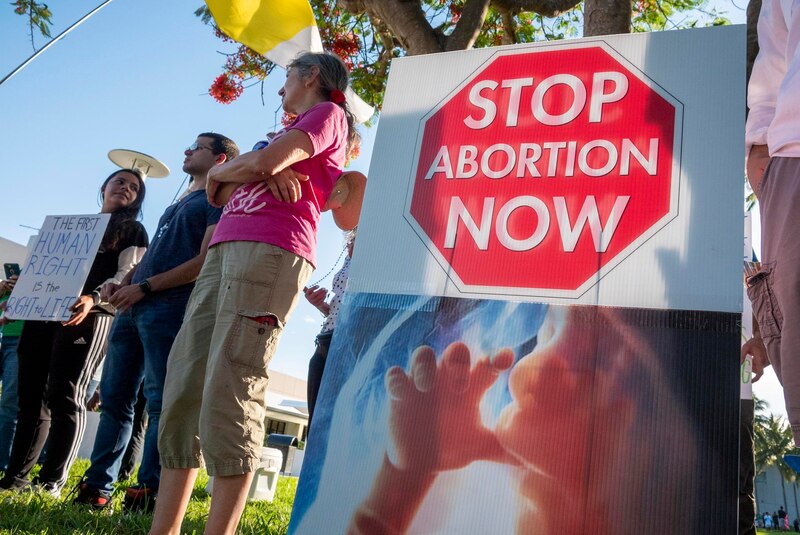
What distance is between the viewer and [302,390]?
29125mm

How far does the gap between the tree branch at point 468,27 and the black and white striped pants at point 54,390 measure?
8.16 ft

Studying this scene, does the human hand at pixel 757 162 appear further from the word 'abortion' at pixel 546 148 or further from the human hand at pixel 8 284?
the human hand at pixel 8 284

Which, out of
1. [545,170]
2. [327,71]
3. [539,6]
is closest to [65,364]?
[327,71]

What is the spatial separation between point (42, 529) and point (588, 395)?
1883mm

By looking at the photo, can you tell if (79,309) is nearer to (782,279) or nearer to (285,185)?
(285,185)

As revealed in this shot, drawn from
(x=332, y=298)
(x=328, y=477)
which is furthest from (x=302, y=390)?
(x=328, y=477)

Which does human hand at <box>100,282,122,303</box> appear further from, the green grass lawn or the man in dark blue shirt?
the green grass lawn

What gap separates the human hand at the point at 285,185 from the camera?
1934 mm

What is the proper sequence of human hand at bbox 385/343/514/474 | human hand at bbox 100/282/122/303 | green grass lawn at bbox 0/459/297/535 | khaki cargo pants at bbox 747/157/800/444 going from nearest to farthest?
khaki cargo pants at bbox 747/157/800/444
human hand at bbox 385/343/514/474
green grass lawn at bbox 0/459/297/535
human hand at bbox 100/282/122/303

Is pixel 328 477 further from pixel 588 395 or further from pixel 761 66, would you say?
pixel 761 66

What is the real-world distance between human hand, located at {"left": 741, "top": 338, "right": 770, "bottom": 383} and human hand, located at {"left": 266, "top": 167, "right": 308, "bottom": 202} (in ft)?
5.24

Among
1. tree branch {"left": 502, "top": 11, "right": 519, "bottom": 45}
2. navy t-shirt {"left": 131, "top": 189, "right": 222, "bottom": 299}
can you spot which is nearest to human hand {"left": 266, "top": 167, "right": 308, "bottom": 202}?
navy t-shirt {"left": 131, "top": 189, "right": 222, "bottom": 299}

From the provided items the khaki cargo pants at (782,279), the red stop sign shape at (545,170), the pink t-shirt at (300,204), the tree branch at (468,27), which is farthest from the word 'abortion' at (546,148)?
the tree branch at (468,27)

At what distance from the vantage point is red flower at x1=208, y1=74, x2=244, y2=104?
6.29 metres
